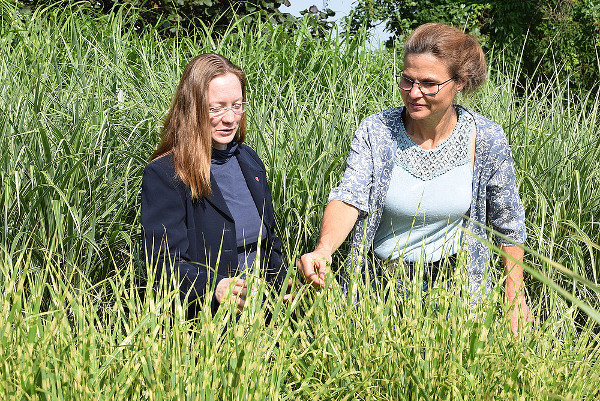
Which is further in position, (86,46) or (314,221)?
(86,46)

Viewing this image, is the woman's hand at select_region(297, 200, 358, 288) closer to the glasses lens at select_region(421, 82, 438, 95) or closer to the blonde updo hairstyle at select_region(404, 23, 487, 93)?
the glasses lens at select_region(421, 82, 438, 95)

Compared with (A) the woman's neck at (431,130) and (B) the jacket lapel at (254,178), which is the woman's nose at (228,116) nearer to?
(B) the jacket lapel at (254,178)

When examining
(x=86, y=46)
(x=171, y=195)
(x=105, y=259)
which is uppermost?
(x=86, y=46)

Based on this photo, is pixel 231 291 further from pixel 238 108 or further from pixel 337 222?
pixel 238 108

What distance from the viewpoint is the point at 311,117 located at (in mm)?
3264

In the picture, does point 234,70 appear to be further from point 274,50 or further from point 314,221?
point 274,50

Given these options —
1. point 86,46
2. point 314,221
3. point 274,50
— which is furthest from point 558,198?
point 86,46

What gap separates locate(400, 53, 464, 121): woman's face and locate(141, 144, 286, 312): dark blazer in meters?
0.71

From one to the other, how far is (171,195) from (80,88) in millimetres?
1449

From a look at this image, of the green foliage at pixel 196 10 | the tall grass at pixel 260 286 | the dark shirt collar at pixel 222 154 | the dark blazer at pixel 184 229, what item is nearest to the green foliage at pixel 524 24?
the green foliage at pixel 196 10

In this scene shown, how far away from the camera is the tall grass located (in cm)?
153

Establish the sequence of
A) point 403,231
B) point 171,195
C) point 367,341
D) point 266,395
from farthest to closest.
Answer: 1. point 403,231
2. point 171,195
3. point 367,341
4. point 266,395

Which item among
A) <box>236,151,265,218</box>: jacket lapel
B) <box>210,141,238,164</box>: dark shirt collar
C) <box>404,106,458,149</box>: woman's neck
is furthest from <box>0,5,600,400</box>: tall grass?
<box>404,106,458,149</box>: woman's neck

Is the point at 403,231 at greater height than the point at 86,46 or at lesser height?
lesser
